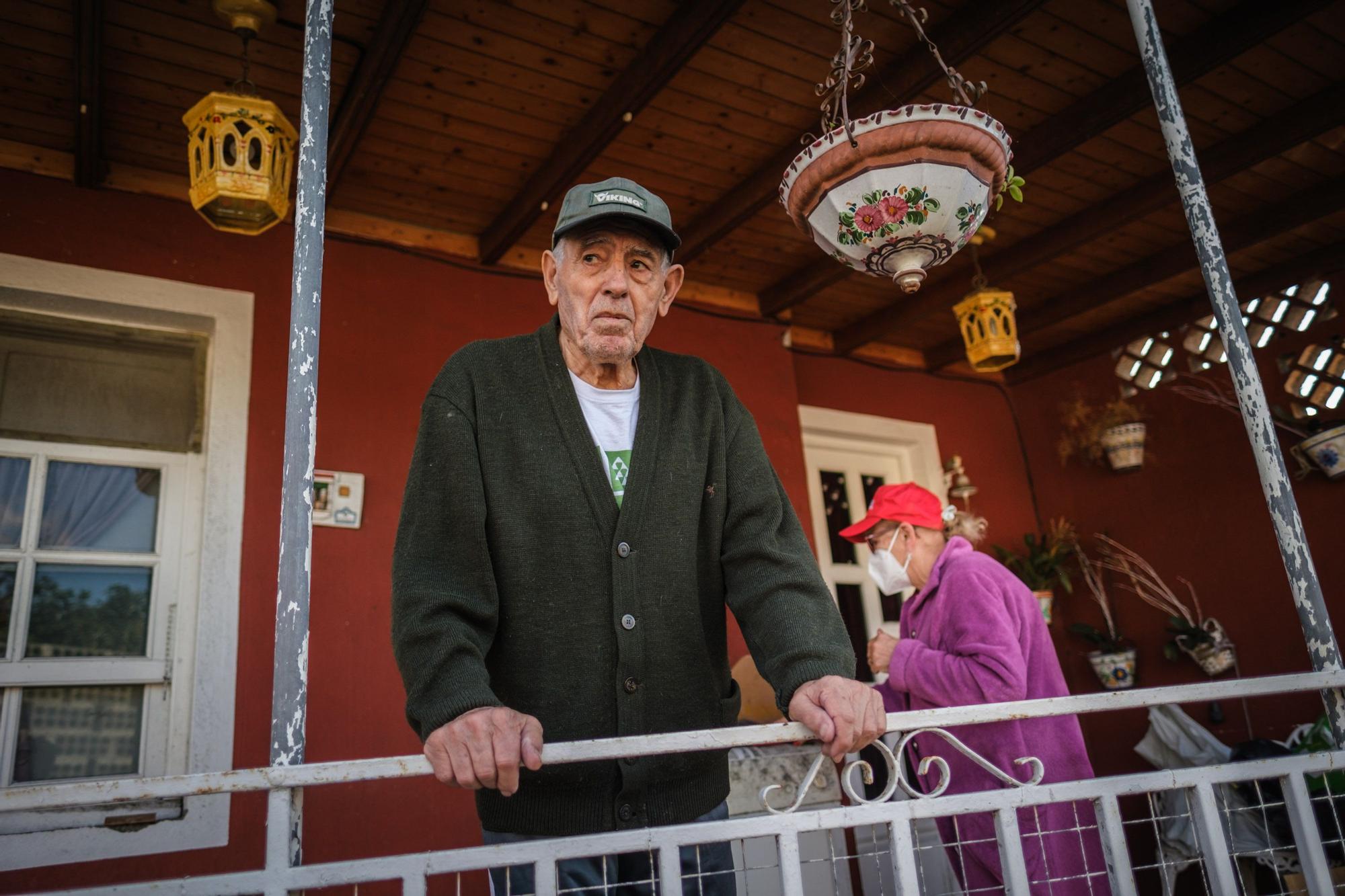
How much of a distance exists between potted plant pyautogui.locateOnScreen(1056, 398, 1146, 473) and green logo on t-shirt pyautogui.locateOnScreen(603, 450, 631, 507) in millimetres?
4518

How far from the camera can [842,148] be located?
63.6 inches

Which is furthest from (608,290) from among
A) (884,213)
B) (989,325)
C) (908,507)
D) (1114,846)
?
(989,325)

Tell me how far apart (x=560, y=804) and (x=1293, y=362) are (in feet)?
15.6

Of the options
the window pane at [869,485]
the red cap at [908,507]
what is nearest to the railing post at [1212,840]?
the red cap at [908,507]

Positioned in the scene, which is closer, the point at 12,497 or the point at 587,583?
the point at 587,583

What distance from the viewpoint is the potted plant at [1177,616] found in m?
4.61

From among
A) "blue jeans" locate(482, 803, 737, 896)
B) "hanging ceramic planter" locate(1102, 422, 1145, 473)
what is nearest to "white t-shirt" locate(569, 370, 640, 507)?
"blue jeans" locate(482, 803, 737, 896)

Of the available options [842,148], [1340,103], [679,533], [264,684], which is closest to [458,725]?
[679,533]

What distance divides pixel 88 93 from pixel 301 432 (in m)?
2.21

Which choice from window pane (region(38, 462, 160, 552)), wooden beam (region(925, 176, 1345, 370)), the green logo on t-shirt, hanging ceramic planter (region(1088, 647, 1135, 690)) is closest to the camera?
the green logo on t-shirt

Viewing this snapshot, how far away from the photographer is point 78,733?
2.88 m

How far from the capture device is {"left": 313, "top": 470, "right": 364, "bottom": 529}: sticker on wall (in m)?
3.24

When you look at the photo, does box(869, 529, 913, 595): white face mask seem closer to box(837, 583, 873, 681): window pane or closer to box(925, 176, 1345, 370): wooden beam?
box(837, 583, 873, 681): window pane

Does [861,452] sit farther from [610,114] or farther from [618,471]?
[618,471]
